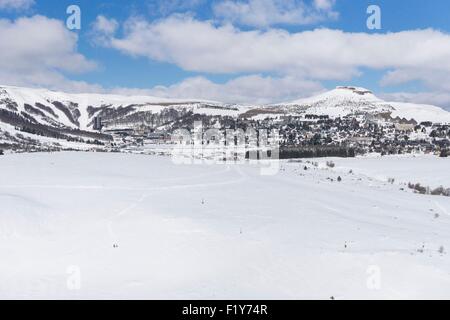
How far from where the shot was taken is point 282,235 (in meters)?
21.8

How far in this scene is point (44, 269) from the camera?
58.4 feet

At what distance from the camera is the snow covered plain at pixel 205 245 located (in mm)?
15883

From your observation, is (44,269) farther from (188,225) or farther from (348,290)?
(348,290)

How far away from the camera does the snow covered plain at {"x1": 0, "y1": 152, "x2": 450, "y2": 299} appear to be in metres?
15.9

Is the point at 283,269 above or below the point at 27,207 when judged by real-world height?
below

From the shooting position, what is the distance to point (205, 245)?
789 inches

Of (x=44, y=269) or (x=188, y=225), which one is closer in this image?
(x=44, y=269)
